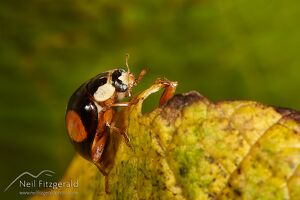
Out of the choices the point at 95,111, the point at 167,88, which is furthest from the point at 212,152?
the point at 95,111

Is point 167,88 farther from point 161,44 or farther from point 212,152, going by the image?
point 161,44

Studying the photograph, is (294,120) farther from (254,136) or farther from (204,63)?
(204,63)

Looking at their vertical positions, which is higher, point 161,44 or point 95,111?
point 161,44

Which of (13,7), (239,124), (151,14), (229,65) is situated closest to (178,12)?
(151,14)

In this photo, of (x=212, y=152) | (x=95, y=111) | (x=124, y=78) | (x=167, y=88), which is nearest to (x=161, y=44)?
(x=124, y=78)

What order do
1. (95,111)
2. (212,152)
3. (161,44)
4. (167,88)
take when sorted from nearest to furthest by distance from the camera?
(212,152) → (167,88) → (95,111) → (161,44)

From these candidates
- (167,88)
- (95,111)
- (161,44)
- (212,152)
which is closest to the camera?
(212,152)

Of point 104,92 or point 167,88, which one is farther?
point 104,92
